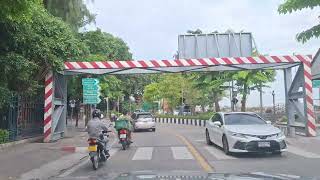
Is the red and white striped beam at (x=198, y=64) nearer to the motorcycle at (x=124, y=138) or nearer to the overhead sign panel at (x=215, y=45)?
the overhead sign panel at (x=215, y=45)

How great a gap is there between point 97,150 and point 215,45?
15547 millimetres

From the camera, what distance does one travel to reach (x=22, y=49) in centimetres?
2097

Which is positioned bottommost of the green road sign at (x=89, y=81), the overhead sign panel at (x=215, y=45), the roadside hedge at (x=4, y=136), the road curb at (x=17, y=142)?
the road curb at (x=17, y=142)

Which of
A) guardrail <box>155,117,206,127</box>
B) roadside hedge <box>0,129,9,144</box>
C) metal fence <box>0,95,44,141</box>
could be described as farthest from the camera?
guardrail <box>155,117,206,127</box>

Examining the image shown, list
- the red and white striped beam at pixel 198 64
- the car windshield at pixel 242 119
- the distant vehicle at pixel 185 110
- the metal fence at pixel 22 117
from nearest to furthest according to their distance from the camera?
the car windshield at pixel 242 119 → the metal fence at pixel 22 117 → the red and white striped beam at pixel 198 64 → the distant vehicle at pixel 185 110

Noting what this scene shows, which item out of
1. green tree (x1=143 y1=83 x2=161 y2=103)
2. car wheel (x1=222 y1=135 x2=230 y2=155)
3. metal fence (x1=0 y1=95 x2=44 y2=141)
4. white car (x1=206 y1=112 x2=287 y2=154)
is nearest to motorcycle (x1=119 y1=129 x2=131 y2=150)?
white car (x1=206 y1=112 x2=287 y2=154)

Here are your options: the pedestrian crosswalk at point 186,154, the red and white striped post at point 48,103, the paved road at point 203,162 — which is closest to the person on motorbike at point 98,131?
the paved road at point 203,162

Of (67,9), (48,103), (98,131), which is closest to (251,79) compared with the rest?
(67,9)

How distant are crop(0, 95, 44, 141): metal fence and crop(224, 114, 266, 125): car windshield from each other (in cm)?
894

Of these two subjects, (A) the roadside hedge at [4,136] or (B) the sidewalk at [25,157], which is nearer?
(B) the sidewalk at [25,157]

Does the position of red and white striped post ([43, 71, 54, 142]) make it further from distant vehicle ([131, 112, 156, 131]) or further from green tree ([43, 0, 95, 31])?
distant vehicle ([131, 112, 156, 131])

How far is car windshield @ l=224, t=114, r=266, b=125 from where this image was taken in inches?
723

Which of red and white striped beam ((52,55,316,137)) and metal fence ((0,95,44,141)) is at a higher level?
red and white striped beam ((52,55,316,137))

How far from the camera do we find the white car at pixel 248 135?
53.4 feet
